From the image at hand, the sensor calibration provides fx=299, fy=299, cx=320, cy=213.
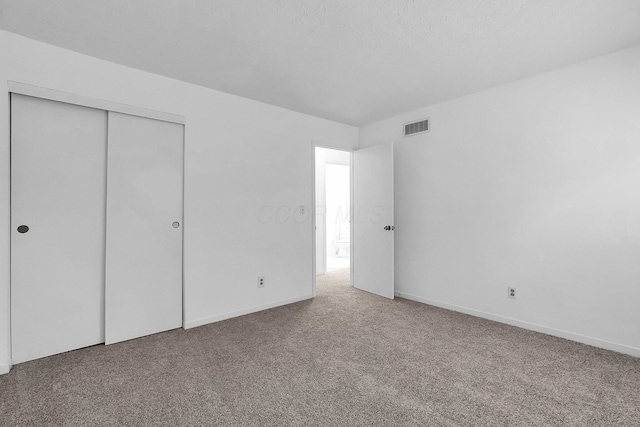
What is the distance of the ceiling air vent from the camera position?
3820 millimetres

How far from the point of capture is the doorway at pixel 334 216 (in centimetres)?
554

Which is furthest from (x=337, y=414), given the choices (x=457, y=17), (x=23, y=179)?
(x=23, y=179)

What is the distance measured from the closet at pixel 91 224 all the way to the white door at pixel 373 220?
2.49m

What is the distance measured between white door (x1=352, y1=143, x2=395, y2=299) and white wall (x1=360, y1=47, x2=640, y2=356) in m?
0.31

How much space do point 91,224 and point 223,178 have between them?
4.09 ft

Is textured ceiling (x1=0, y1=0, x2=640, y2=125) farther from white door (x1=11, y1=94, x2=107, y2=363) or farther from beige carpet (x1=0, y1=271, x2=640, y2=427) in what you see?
beige carpet (x1=0, y1=271, x2=640, y2=427)

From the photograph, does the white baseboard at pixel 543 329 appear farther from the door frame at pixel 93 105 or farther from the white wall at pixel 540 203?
the door frame at pixel 93 105

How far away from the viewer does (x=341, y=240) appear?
24.7 ft

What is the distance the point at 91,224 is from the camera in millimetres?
2588

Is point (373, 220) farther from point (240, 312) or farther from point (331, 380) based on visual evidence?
point (331, 380)

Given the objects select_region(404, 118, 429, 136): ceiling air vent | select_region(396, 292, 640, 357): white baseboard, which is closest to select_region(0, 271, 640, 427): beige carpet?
select_region(396, 292, 640, 357): white baseboard

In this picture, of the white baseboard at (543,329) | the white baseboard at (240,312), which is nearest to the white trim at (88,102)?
the white baseboard at (240,312)

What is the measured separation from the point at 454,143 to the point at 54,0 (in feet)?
12.1

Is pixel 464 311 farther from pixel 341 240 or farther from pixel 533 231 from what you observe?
pixel 341 240
